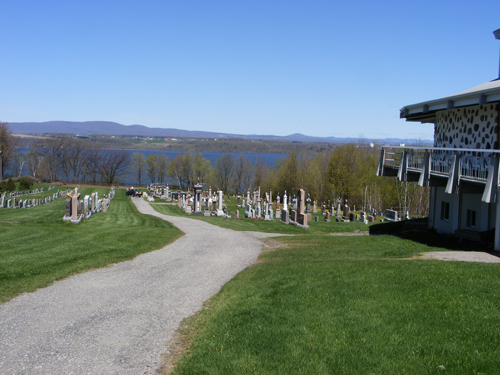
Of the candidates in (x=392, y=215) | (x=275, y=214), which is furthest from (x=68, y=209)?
(x=392, y=215)

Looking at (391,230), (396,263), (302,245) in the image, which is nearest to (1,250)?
(302,245)

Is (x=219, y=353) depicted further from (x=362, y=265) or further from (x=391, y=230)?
(x=391, y=230)

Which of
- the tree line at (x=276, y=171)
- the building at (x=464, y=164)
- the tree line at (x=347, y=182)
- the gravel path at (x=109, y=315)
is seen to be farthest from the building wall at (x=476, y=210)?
the tree line at (x=276, y=171)

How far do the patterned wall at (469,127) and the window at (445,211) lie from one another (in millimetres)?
2522

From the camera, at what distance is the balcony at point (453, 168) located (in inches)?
487

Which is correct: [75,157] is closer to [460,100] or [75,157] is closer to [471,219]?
[460,100]

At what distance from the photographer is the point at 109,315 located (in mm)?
7715

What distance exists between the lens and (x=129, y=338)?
6574mm

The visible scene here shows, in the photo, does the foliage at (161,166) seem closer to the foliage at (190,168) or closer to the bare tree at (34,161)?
the foliage at (190,168)

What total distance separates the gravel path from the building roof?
9.21m

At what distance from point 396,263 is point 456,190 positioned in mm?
5498

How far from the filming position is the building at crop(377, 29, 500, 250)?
13609mm

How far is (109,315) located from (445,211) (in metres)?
15.3

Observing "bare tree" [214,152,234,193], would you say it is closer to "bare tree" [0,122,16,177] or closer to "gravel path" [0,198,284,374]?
"bare tree" [0,122,16,177]
